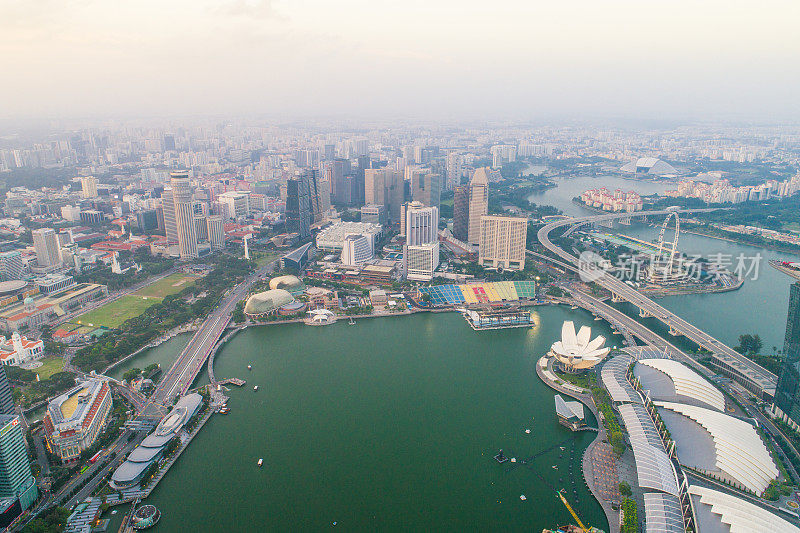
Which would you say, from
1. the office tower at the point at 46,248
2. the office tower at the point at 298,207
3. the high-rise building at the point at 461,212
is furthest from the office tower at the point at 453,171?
the office tower at the point at 46,248

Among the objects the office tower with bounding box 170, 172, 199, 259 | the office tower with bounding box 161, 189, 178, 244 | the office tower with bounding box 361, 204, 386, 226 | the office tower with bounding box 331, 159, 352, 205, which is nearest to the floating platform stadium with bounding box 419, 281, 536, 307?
the office tower with bounding box 361, 204, 386, 226

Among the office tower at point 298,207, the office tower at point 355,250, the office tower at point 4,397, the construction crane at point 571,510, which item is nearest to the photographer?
the construction crane at point 571,510

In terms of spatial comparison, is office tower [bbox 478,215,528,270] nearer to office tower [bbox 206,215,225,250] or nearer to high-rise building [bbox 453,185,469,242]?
high-rise building [bbox 453,185,469,242]

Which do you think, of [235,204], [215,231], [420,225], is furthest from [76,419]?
[235,204]

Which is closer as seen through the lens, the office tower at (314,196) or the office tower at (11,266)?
the office tower at (11,266)

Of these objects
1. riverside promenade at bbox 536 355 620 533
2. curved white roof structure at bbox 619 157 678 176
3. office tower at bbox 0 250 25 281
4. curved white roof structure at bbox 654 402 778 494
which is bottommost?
riverside promenade at bbox 536 355 620 533

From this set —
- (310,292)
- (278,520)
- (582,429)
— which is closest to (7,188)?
(310,292)

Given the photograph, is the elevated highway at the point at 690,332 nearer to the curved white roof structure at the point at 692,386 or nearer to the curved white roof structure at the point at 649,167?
the curved white roof structure at the point at 692,386
